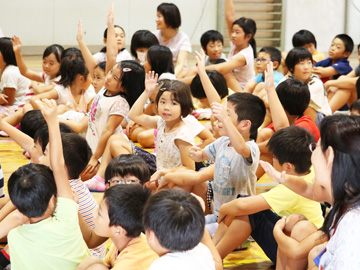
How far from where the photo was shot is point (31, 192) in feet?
6.63

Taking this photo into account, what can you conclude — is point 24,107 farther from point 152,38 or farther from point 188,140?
point 188,140

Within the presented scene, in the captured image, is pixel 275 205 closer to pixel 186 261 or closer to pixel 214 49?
pixel 186 261

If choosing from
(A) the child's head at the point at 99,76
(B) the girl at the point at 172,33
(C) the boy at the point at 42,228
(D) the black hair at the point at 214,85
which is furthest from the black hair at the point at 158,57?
(C) the boy at the point at 42,228

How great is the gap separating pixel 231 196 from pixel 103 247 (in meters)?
0.64

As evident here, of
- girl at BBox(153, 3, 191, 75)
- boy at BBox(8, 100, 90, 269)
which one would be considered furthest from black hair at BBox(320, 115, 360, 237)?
girl at BBox(153, 3, 191, 75)

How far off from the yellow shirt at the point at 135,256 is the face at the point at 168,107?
1.23 metres

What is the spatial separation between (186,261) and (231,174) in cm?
112

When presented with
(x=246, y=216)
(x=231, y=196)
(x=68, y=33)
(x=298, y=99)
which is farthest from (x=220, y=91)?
(x=68, y=33)

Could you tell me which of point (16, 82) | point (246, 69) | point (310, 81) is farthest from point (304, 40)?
point (16, 82)

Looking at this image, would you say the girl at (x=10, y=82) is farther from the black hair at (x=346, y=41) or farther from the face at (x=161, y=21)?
the black hair at (x=346, y=41)

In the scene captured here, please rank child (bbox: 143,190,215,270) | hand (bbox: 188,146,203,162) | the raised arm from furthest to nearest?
hand (bbox: 188,146,203,162) → the raised arm → child (bbox: 143,190,215,270)

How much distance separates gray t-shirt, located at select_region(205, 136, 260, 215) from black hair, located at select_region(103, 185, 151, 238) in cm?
81

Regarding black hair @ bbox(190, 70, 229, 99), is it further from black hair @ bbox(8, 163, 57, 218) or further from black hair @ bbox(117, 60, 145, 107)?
black hair @ bbox(8, 163, 57, 218)

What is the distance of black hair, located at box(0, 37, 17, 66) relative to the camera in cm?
526
